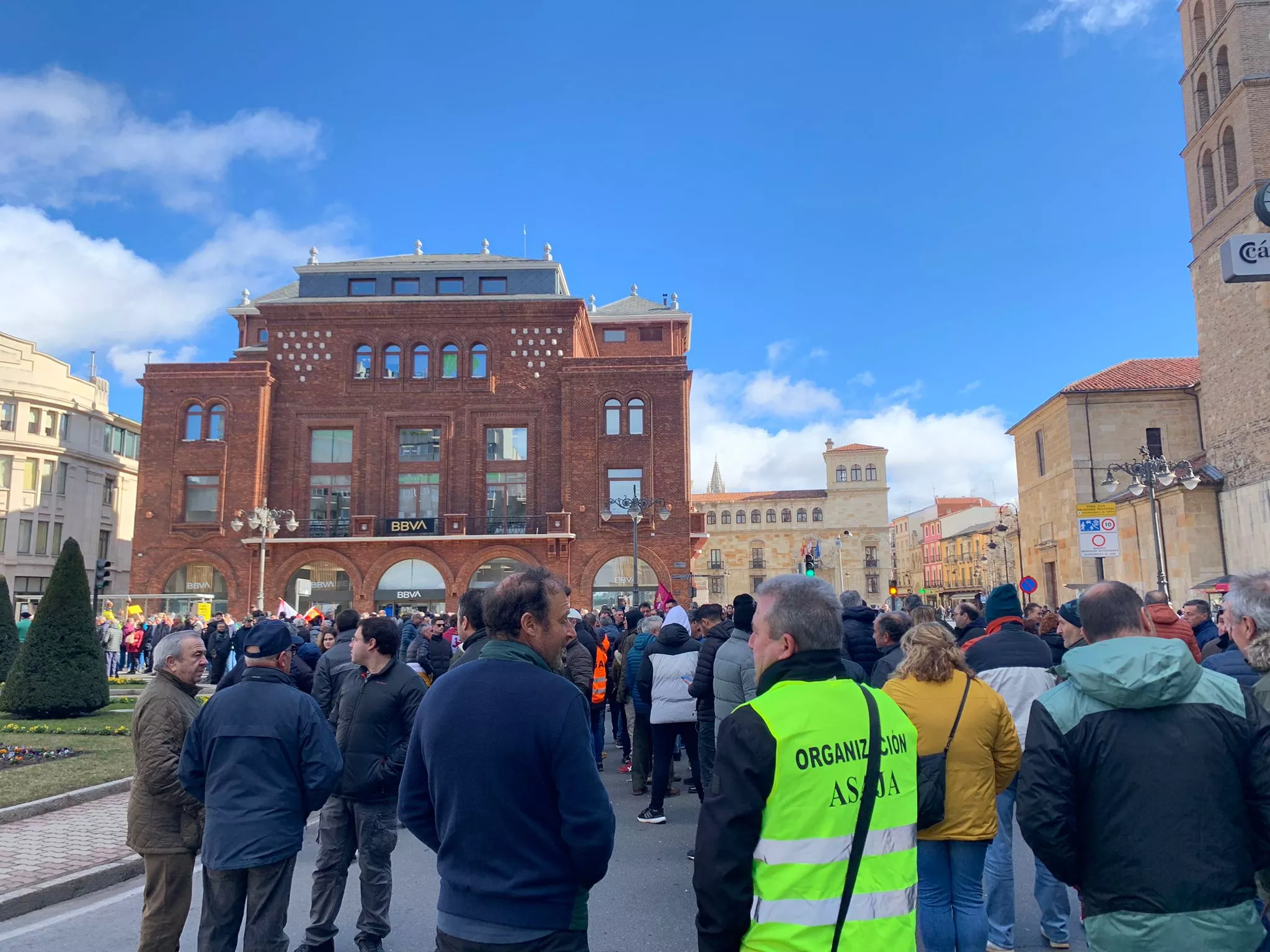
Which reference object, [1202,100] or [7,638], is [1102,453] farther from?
[7,638]

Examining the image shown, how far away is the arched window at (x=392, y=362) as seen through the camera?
39.5m

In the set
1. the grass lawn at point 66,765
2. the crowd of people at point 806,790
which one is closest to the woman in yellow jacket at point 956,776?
the crowd of people at point 806,790

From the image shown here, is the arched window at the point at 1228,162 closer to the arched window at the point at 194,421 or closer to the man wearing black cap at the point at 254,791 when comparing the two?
the man wearing black cap at the point at 254,791

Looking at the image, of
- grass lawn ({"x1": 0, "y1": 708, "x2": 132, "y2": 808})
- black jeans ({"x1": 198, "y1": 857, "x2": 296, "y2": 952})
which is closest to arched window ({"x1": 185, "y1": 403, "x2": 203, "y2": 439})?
grass lawn ({"x1": 0, "y1": 708, "x2": 132, "y2": 808})

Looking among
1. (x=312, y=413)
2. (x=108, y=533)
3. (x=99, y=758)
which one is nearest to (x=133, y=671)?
(x=312, y=413)

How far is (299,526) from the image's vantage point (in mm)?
38094

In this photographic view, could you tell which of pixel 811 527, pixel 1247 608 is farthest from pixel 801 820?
pixel 811 527

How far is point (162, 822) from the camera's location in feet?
15.1

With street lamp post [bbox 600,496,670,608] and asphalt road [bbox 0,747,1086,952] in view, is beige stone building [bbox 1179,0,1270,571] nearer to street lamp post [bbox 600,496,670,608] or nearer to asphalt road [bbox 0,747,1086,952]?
street lamp post [bbox 600,496,670,608]

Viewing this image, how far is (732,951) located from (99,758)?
465 inches

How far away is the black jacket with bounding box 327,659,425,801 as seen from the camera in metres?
5.19

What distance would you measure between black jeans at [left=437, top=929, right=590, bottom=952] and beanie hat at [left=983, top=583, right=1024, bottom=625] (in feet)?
13.4

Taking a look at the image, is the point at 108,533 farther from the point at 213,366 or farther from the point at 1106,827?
the point at 1106,827

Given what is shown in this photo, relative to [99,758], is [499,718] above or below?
above
